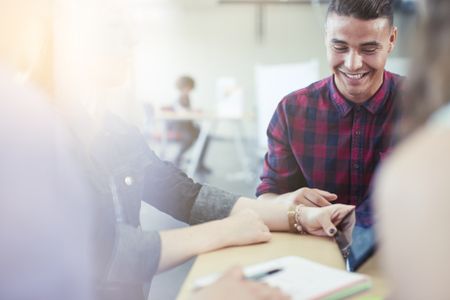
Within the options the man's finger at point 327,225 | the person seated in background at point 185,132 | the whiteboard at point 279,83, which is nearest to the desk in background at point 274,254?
the man's finger at point 327,225

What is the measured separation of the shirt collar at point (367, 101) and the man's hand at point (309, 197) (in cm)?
14

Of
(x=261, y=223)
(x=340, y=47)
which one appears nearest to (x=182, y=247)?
(x=261, y=223)

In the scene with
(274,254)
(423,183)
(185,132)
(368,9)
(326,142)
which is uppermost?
(368,9)

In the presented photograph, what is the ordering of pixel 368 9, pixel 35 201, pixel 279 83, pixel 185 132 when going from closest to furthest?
1. pixel 35 201
2. pixel 368 9
3. pixel 279 83
4. pixel 185 132

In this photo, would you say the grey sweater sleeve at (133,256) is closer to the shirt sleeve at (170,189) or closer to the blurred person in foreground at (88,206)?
the blurred person in foreground at (88,206)

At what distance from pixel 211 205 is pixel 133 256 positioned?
0.21 metres

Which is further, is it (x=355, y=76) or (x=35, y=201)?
(x=355, y=76)

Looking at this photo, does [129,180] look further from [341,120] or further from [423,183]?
[423,183]

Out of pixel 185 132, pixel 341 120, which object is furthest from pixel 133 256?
pixel 185 132

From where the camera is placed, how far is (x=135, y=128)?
87 cm

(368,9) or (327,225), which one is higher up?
(368,9)

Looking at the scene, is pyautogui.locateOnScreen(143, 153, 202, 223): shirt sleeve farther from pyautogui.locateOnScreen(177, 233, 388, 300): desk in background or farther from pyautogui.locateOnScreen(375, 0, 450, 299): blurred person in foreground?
pyautogui.locateOnScreen(375, 0, 450, 299): blurred person in foreground

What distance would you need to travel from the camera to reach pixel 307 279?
21.8 inches

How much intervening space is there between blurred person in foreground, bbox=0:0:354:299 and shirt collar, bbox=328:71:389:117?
160 mm
